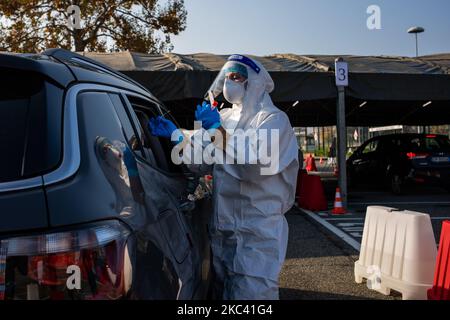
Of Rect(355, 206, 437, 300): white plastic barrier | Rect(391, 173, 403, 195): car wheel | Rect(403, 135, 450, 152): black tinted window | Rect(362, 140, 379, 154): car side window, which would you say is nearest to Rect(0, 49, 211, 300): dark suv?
Rect(355, 206, 437, 300): white plastic barrier

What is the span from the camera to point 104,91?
1994 mm

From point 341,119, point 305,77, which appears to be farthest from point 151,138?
point 341,119

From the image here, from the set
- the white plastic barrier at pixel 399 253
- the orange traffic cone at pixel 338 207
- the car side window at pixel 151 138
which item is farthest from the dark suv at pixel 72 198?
the orange traffic cone at pixel 338 207

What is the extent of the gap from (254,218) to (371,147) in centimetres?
1216

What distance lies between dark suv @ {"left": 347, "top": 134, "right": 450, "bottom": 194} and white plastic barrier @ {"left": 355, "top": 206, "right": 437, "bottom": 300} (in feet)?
26.1

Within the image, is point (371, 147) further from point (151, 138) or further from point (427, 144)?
point (151, 138)

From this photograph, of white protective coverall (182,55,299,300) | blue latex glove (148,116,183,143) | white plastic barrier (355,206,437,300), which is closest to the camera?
blue latex glove (148,116,183,143)

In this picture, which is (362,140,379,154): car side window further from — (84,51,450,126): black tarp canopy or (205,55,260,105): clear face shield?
(205,55,260,105): clear face shield

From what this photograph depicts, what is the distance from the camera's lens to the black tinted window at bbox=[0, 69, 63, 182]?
1.54m

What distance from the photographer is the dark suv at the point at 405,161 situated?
11938 mm

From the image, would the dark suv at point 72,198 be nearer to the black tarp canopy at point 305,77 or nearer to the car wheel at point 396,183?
the black tarp canopy at point 305,77

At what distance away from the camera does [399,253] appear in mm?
4270

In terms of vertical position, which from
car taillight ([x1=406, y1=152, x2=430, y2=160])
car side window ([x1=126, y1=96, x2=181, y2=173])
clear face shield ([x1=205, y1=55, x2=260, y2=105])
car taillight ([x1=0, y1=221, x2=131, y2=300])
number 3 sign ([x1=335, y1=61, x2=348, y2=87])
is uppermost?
number 3 sign ([x1=335, y1=61, x2=348, y2=87])
